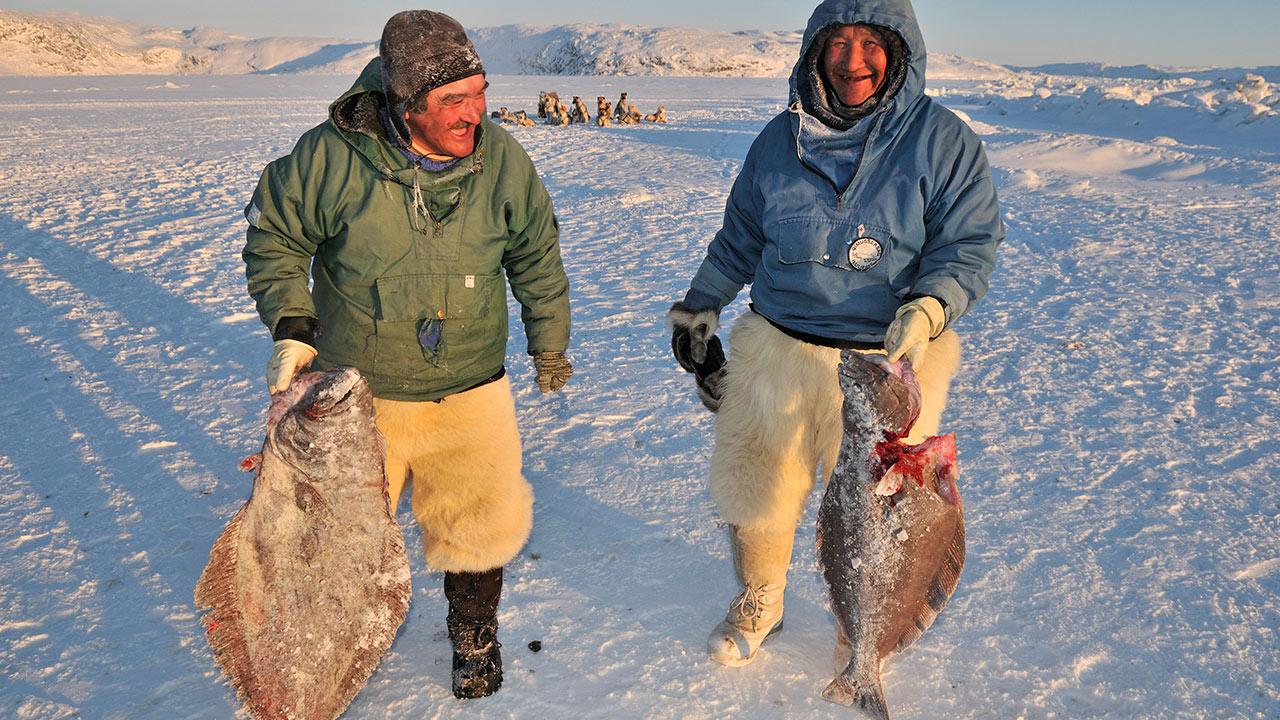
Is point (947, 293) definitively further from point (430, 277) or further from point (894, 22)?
point (430, 277)

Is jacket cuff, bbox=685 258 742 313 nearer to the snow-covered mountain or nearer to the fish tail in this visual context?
the fish tail

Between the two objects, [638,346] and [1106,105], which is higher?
[1106,105]

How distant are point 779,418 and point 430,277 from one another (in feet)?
3.90

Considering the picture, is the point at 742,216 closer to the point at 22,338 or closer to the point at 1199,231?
the point at 22,338

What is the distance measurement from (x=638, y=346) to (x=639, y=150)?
10.3 m

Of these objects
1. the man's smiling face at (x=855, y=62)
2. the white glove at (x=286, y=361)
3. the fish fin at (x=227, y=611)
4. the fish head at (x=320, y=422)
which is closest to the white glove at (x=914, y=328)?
the man's smiling face at (x=855, y=62)

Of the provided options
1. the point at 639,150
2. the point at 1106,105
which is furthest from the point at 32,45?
the point at 1106,105

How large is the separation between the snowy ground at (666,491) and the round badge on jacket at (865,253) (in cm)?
144

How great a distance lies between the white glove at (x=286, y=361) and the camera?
2232mm

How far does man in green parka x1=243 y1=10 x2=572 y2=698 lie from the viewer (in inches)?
95.7

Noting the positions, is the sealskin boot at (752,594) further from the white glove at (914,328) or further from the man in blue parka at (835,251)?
the white glove at (914,328)

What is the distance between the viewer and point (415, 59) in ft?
7.72

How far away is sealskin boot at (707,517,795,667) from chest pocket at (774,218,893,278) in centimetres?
95

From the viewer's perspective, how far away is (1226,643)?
2.96 meters
